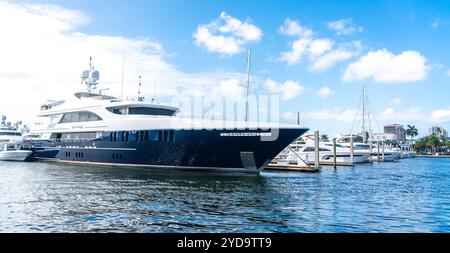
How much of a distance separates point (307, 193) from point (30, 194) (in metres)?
14.6

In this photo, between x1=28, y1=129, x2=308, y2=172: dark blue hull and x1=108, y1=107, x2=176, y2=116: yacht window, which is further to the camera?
x1=108, y1=107, x2=176, y2=116: yacht window

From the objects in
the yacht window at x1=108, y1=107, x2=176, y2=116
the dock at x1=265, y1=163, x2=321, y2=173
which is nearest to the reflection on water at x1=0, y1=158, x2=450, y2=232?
the yacht window at x1=108, y1=107, x2=176, y2=116

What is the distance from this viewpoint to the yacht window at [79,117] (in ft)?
122

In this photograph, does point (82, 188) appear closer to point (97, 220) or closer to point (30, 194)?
point (30, 194)

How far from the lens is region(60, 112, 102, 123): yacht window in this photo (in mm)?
37100

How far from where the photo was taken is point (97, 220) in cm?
1130

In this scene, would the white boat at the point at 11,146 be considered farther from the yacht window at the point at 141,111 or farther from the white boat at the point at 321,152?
the white boat at the point at 321,152

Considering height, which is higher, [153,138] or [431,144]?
[431,144]

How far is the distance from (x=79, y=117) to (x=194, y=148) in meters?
19.0

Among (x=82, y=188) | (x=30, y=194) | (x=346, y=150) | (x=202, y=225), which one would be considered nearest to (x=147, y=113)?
(x=82, y=188)

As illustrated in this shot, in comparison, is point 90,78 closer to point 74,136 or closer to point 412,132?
point 74,136

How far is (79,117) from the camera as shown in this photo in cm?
3928

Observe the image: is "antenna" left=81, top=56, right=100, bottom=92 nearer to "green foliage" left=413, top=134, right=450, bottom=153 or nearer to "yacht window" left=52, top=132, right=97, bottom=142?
"yacht window" left=52, top=132, right=97, bottom=142

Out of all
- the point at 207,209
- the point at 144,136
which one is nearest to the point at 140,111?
the point at 144,136
